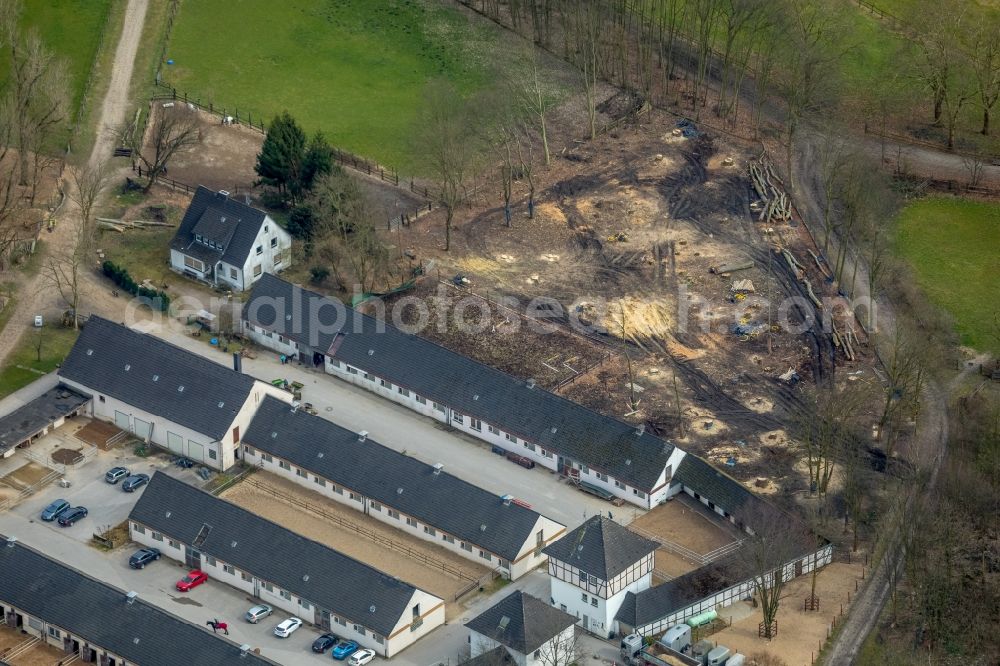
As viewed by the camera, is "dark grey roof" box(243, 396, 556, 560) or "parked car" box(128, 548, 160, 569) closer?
"parked car" box(128, 548, 160, 569)

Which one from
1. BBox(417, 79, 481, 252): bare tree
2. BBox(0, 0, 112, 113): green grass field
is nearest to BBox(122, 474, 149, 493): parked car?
BBox(417, 79, 481, 252): bare tree

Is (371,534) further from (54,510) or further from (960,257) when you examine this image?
(960,257)

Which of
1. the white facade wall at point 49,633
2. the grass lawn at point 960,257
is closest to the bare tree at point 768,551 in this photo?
the grass lawn at point 960,257

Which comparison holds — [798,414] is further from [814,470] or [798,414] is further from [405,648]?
[405,648]

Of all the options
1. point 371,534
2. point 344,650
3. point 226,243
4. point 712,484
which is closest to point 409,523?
point 371,534

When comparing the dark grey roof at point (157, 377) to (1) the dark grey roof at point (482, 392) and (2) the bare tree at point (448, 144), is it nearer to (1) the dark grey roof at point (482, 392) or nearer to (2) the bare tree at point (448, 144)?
(1) the dark grey roof at point (482, 392)

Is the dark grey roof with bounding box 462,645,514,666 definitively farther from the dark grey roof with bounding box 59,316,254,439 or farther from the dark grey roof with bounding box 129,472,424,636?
the dark grey roof with bounding box 59,316,254,439
